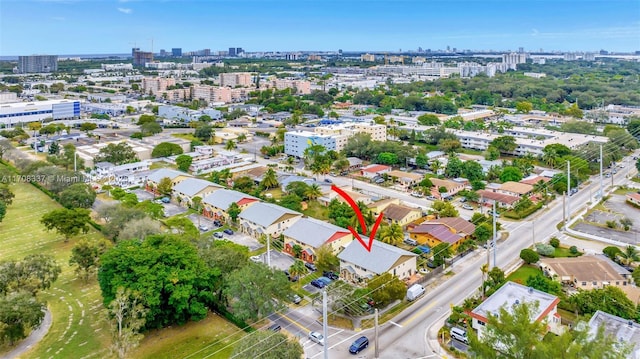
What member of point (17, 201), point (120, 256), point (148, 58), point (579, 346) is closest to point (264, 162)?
point (17, 201)

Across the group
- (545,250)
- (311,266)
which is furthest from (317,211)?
(545,250)

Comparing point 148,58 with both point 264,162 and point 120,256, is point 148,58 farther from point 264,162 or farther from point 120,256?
point 120,256

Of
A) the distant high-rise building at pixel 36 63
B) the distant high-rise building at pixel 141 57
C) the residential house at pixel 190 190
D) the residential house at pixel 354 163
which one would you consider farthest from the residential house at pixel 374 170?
the distant high-rise building at pixel 141 57

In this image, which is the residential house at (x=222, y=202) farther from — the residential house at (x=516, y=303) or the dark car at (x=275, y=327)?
the residential house at (x=516, y=303)

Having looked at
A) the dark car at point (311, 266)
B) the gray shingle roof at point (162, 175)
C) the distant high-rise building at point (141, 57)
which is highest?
the distant high-rise building at point (141, 57)

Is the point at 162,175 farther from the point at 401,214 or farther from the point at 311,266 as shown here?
the point at 401,214

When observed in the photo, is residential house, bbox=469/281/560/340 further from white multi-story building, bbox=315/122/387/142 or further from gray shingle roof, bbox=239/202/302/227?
white multi-story building, bbox=315/122/387/142

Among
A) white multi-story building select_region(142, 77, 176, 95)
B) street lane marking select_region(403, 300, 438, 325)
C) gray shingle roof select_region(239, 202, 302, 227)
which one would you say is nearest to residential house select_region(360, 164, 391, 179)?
gray shingle roof select_region(239, 202, 302, 227)
